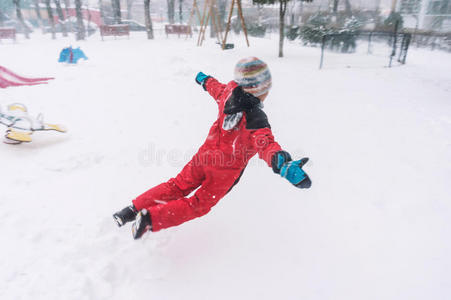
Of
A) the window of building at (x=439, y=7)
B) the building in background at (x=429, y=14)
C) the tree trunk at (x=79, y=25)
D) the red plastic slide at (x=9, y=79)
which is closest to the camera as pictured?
the red plastic slide at (x=9, y=79)

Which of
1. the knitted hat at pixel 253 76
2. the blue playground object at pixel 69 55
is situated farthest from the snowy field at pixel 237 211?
the blue playground object at pixel 69 55

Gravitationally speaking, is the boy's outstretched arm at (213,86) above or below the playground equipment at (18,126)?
above

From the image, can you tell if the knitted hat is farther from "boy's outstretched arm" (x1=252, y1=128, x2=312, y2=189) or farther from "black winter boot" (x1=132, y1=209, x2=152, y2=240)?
"black winter boot" (x1=132, y1=209, x2=152, y2=240)

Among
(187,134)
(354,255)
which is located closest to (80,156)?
(187,134)

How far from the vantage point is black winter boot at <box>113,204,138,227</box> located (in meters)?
1.95

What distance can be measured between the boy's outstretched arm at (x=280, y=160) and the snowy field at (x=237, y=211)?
761 mm

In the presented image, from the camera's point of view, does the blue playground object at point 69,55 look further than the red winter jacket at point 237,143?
Yes

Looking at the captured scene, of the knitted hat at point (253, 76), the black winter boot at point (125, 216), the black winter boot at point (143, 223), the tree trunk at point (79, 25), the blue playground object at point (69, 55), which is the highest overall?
the tree trunk at point (79, 25)

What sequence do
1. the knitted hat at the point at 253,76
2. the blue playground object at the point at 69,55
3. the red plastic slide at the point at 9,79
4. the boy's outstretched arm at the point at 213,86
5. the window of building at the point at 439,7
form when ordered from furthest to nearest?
the window of building at the point at 439,7 < the blue playground object at the point at 69,55 < the red plastic slide at the point at 9,79 < the boy's outstretched arm at the point at 213,86 < the knitted hat at the point at 253,76

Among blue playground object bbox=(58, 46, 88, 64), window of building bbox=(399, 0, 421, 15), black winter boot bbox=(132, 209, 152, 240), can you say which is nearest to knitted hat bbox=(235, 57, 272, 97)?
black winter boot bbox=(132, 209, 152, 240)

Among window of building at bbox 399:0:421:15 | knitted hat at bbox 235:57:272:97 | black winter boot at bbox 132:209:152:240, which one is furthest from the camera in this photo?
window of building at bbox 399:0:421:15

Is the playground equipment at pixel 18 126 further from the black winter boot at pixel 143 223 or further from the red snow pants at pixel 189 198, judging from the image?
the black winter boot at pixel 143 223

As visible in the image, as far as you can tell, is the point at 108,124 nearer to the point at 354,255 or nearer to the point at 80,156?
the point at 80,156

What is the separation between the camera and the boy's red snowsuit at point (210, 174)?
1.79 meters
